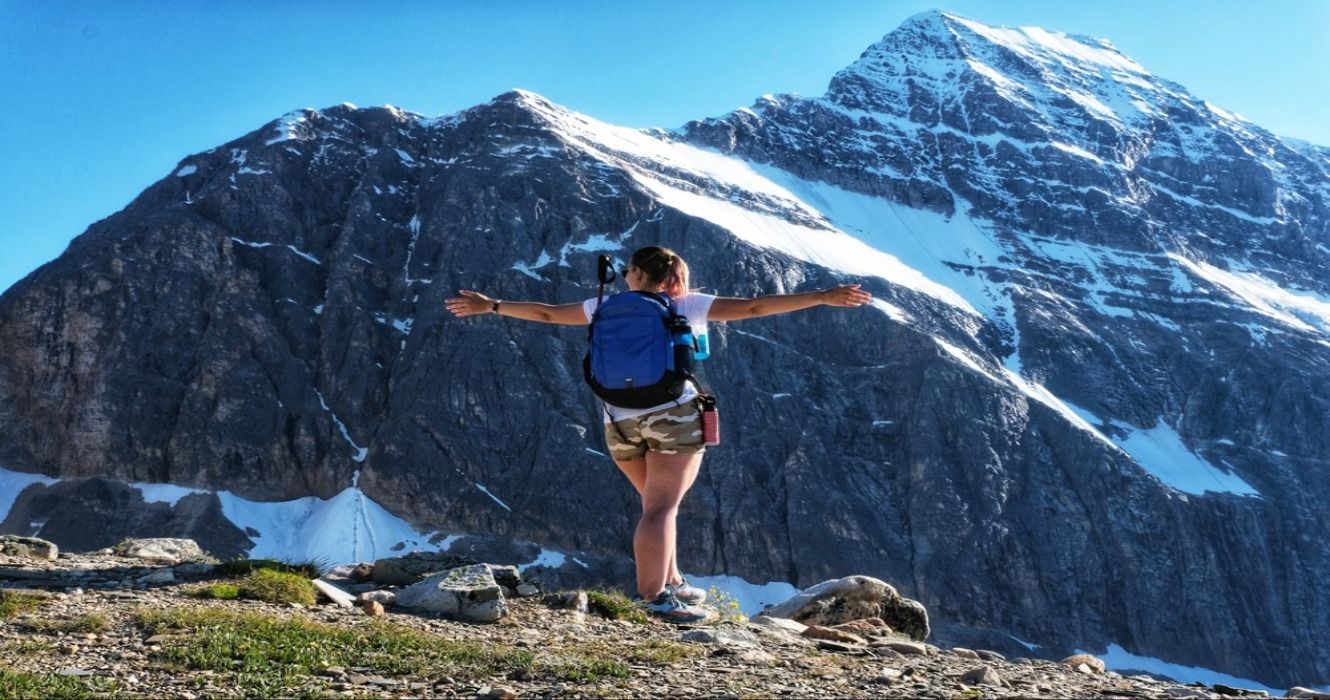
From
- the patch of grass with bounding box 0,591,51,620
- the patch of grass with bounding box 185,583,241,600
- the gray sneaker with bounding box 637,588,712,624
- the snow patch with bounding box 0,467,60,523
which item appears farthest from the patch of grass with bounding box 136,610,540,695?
the snow patch with bounding box 0,467,60,523

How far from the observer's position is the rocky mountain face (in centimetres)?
11981

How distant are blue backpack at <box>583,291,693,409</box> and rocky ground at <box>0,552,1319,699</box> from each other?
2042mm

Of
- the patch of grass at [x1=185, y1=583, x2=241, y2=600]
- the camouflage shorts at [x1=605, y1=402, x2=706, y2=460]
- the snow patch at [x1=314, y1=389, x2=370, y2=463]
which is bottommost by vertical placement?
the patch of grass at [x1=185, y1=583, x2=241, y2=600]

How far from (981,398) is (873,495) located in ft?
68.7

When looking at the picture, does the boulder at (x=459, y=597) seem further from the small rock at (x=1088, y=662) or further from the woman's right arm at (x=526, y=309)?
the small rock at (x=1088, y=662)

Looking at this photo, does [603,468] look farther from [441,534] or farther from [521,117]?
[521,117]

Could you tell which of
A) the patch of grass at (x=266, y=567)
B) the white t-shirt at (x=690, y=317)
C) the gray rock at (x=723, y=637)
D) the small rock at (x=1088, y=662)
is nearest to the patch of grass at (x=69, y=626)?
the patch of grass at (x=266, y=567)

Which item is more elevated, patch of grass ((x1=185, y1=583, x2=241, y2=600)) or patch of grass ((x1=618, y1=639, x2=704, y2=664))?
patch of grass ((x1=185, y1=583, x2=241, y2=600))

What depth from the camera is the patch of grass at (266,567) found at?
428 inches

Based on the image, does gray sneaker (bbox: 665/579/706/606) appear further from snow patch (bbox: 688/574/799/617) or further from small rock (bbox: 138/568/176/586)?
snow patch (bbox: 688/574/799/617)

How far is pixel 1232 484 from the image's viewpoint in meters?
145

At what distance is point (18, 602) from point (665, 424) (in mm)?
5641

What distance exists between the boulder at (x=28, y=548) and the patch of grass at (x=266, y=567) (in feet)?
10.7

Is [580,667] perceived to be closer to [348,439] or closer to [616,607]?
[616,607]
